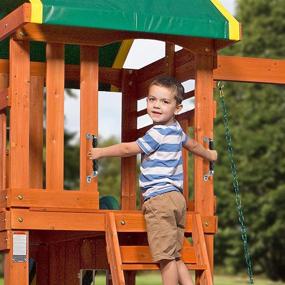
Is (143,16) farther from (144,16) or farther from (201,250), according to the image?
(201,250)

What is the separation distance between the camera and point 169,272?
6.73m

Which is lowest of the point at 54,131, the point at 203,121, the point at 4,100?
the point at 54,131

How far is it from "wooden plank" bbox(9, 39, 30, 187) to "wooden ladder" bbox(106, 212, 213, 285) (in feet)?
2.31

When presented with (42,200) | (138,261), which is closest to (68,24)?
(42,200)

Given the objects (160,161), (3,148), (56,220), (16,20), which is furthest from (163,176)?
(3,148)

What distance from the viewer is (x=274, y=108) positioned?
34.9 meters

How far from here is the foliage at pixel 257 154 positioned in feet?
115

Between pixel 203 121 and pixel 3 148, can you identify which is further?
pixel 3 148

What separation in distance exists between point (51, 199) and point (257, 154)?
28905 millimetres

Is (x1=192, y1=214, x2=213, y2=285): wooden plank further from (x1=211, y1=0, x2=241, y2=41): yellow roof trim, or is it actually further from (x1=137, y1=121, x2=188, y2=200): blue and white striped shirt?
(x1=211, y1=0, x2=241, y2=41): yellow roof trim

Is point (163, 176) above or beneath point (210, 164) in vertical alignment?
beneath

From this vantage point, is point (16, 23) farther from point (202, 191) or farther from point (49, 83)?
point (202, 191)

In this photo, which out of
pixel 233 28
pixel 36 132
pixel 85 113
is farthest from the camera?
pixel 36 132

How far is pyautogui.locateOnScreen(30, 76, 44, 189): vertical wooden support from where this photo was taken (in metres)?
8.91
